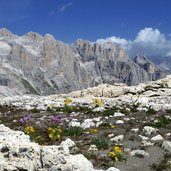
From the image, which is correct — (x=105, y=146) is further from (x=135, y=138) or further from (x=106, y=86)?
(x=106, y=86)

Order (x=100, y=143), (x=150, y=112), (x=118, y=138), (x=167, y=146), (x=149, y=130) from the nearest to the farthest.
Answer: (x=167, y=146) → (x=100, y=143) → (x=118, y=138) → (x=149, y=130) → (x=150, y=112)

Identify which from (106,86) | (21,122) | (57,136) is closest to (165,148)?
(57,136)

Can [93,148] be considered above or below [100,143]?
below

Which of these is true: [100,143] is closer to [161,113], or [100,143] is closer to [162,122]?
[162,122]

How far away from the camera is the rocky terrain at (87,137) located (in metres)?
9.77

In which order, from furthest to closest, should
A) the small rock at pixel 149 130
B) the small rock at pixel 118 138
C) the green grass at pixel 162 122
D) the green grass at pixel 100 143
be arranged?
the green grass at pixel 162 122, the small rock at pixel 149 130, the small rock at pixel 118 138, the green grass at pixel 100 143

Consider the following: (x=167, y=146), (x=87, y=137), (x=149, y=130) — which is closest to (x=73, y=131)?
(x=87, y=137)

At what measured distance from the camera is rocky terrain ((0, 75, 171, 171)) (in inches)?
385

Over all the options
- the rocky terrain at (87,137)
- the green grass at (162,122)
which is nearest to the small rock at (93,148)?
the rocky terrain at (87,137)

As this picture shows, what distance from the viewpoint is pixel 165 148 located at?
49.0 ft

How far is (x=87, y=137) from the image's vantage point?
17.0m

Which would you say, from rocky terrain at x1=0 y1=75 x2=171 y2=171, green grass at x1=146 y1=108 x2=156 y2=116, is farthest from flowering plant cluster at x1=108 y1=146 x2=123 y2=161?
green grass at x1=146 y1=108 x2=156 y2=116

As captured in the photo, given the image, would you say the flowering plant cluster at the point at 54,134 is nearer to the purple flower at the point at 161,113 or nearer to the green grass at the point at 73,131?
the green grass at the point at 73,131

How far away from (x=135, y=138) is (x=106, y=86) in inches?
1061
